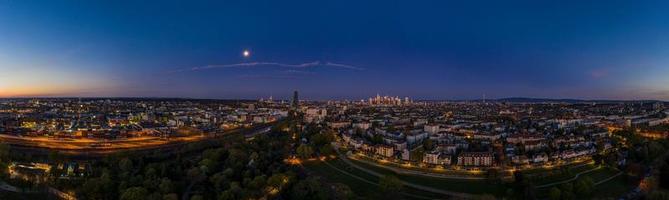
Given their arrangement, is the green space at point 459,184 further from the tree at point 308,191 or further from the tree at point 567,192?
the tree at point 308,191

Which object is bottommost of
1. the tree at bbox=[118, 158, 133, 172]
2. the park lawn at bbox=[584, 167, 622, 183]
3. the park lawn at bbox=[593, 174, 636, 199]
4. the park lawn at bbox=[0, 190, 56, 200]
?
the park lawn at bbox=[0, 190, 56, 200]

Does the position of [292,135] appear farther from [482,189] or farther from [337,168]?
[482,189]

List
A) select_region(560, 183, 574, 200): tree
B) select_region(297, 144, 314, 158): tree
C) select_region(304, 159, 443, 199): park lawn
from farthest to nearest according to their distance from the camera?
select_region(297, 144, 314, 158): tree < select_region(304, 159, 443, 199): park lawn < select_region(560, 183, 574, 200): tree

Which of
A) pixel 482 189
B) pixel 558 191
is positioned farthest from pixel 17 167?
pixel 558 191

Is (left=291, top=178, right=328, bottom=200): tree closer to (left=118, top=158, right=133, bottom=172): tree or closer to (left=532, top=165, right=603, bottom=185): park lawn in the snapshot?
(left=118, top=158, right=133, bottom=172): tree

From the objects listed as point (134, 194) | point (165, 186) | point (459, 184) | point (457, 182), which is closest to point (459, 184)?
point (459, 184)

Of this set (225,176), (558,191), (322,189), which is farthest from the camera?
(225,176)

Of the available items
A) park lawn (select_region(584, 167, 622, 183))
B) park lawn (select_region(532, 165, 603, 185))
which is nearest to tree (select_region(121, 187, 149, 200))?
park lawn (select_region(532, 165, 603, 185))
